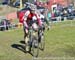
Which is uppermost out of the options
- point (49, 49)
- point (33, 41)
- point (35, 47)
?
point (33, 41)

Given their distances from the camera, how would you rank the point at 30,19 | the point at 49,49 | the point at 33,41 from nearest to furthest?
the point at 33,41 < the point at 30,19 < the point at 49,49

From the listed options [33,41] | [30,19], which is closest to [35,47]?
[33,41]

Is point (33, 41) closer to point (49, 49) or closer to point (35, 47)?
point (35, 47)

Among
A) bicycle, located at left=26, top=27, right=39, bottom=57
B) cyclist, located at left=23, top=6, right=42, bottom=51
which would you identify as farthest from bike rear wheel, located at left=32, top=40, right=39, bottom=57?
cyclist, located at left=23, top=6, right=42, bottom=51

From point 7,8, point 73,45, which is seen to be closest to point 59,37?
point 73,45

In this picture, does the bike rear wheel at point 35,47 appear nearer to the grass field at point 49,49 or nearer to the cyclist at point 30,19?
the grass field at point 49,49

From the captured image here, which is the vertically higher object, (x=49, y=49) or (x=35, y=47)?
(x=35, y=47)

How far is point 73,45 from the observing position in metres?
13.5

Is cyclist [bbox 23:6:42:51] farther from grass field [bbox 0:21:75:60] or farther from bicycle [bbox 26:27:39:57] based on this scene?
grass field [bbox 0:21:75:60]

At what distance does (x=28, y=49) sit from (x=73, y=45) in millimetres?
2244

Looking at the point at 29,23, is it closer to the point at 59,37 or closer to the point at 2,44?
the point at 2,44

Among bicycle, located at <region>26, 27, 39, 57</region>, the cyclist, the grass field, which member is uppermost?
the cyclist

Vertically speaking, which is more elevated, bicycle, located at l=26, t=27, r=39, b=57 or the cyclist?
the cyclist

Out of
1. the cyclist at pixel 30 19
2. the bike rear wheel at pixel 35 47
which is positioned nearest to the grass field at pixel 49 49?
the bike rear wheel at pixel 35 47
